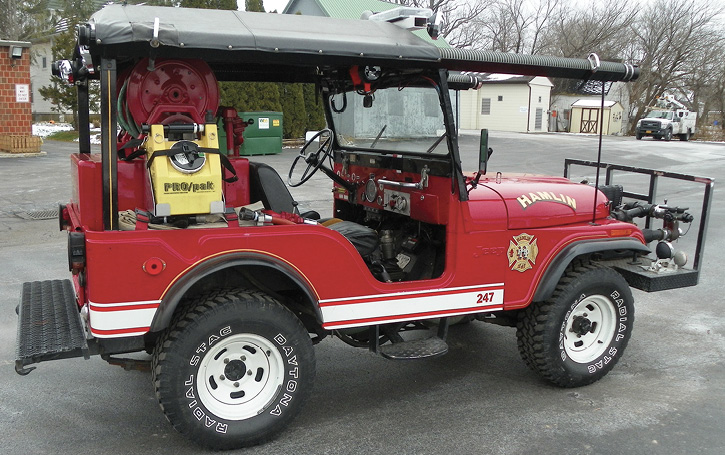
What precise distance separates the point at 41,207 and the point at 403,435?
9613mm

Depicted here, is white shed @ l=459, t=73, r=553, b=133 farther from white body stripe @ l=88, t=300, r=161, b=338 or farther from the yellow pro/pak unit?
white body stripe @ l=88, t=300, r=161, b=338

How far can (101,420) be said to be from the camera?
396 centimetres

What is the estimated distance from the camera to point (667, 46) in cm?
4688

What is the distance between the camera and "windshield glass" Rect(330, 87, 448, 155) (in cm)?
413

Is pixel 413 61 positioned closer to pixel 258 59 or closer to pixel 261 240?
pixel 258 59

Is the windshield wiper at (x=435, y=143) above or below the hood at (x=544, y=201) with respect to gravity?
above

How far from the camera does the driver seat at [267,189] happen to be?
407cm

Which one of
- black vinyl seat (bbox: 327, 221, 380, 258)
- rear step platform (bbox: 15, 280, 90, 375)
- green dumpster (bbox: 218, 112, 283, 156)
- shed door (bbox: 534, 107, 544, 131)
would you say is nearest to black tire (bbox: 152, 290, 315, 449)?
rear step platform (bbox: 15, 280, 90, 375)

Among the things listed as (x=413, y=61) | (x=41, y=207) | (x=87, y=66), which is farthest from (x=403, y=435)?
(x=41, y=207)

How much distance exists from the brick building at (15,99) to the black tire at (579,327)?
18.0m

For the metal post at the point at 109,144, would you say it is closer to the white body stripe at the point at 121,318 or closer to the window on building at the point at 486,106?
the white body stripe at the point at 121,318

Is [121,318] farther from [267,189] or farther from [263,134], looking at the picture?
[263,134]

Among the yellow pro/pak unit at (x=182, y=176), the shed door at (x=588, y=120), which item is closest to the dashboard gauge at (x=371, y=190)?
the yellow pro/pak unit at (x=182, y=176)

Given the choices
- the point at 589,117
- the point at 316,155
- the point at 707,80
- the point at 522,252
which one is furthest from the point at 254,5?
the point at 707,80
